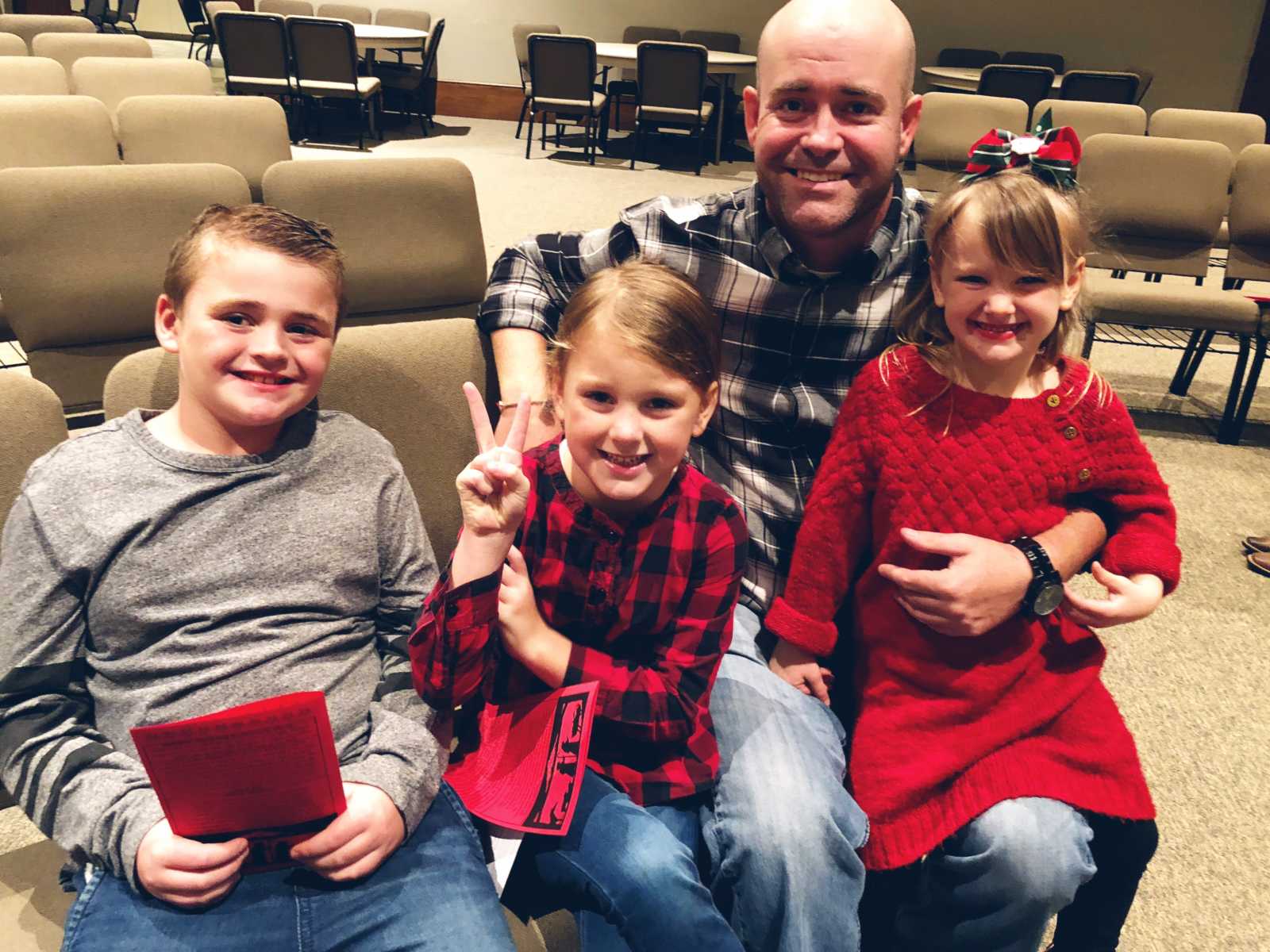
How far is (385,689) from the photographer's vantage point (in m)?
1.15

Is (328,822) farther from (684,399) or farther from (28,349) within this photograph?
(28,349)

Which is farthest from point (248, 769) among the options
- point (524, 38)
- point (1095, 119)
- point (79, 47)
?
point (524, 38)

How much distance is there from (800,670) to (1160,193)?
11.3ft

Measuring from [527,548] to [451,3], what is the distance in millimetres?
11496

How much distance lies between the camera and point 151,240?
1861 mm

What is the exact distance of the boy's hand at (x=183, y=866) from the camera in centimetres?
91

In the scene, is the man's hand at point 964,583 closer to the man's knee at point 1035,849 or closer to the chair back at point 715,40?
the man's knee at point 1035,849

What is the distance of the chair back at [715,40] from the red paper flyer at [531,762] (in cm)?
1011

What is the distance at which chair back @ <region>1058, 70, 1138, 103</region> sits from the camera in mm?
7375

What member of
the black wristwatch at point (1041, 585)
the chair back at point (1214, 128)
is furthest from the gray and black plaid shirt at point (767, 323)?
the chair back at point (1214, 128)

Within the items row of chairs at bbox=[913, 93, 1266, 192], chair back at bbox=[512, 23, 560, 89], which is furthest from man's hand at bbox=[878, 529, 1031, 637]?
chair back at bbox=[512, 23, 560, 89]

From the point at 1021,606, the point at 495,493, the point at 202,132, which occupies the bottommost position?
the point at 1021,606

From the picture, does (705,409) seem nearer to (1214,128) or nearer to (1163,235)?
(1163,235)

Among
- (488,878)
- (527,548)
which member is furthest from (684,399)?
(488,878)
